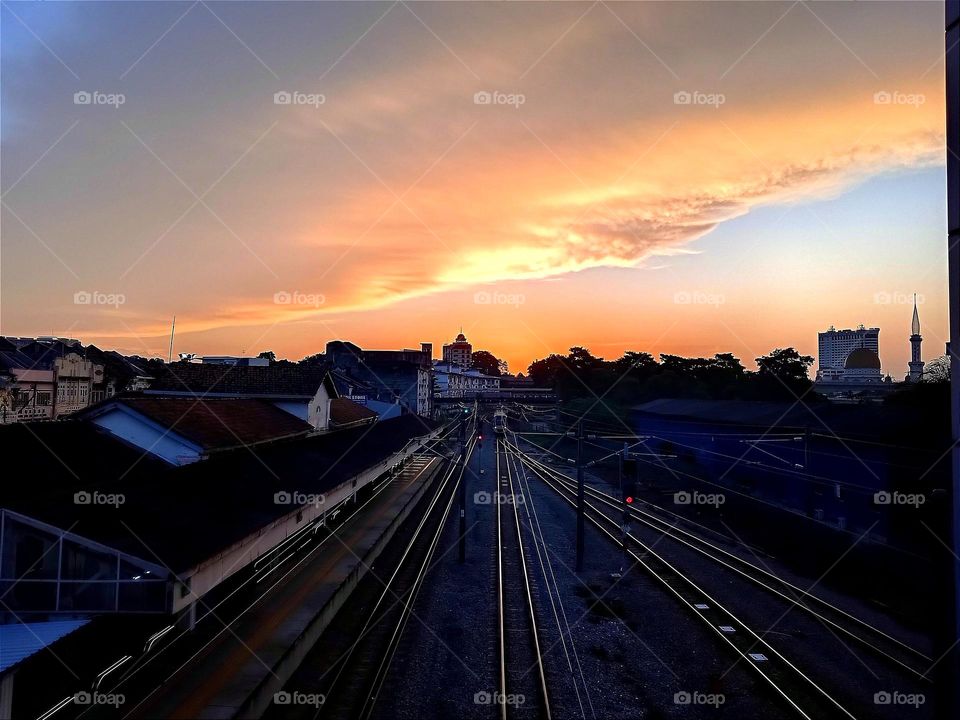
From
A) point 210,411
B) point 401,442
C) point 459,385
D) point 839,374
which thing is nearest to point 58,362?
point 401,442

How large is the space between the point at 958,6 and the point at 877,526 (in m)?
18.6

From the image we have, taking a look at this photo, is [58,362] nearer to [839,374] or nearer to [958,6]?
[958,6]

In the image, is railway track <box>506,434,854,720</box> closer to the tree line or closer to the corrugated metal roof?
the corrugated metal roof

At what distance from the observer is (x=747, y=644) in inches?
516

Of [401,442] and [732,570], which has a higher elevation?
[401,442]

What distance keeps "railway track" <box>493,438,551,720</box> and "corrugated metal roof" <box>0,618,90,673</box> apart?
24.1ft

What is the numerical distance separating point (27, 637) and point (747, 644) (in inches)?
548

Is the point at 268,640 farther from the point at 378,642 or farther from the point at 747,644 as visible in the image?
the point at 747,644

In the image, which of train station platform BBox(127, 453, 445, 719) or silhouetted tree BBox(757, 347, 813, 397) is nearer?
train station platform BBox(127, 453, 445, 719)

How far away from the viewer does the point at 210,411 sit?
22.8 m

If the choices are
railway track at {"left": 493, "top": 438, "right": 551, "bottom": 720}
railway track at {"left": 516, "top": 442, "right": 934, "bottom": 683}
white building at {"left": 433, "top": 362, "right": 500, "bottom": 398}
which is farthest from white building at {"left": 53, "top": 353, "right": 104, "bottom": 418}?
railway track at {"left": 516, "top": 442, "right": 934, "bottom": 683}

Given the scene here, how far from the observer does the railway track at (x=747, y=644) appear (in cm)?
1052

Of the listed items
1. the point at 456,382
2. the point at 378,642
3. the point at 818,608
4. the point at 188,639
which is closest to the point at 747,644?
the point at 818,608

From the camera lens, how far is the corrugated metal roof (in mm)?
8336
